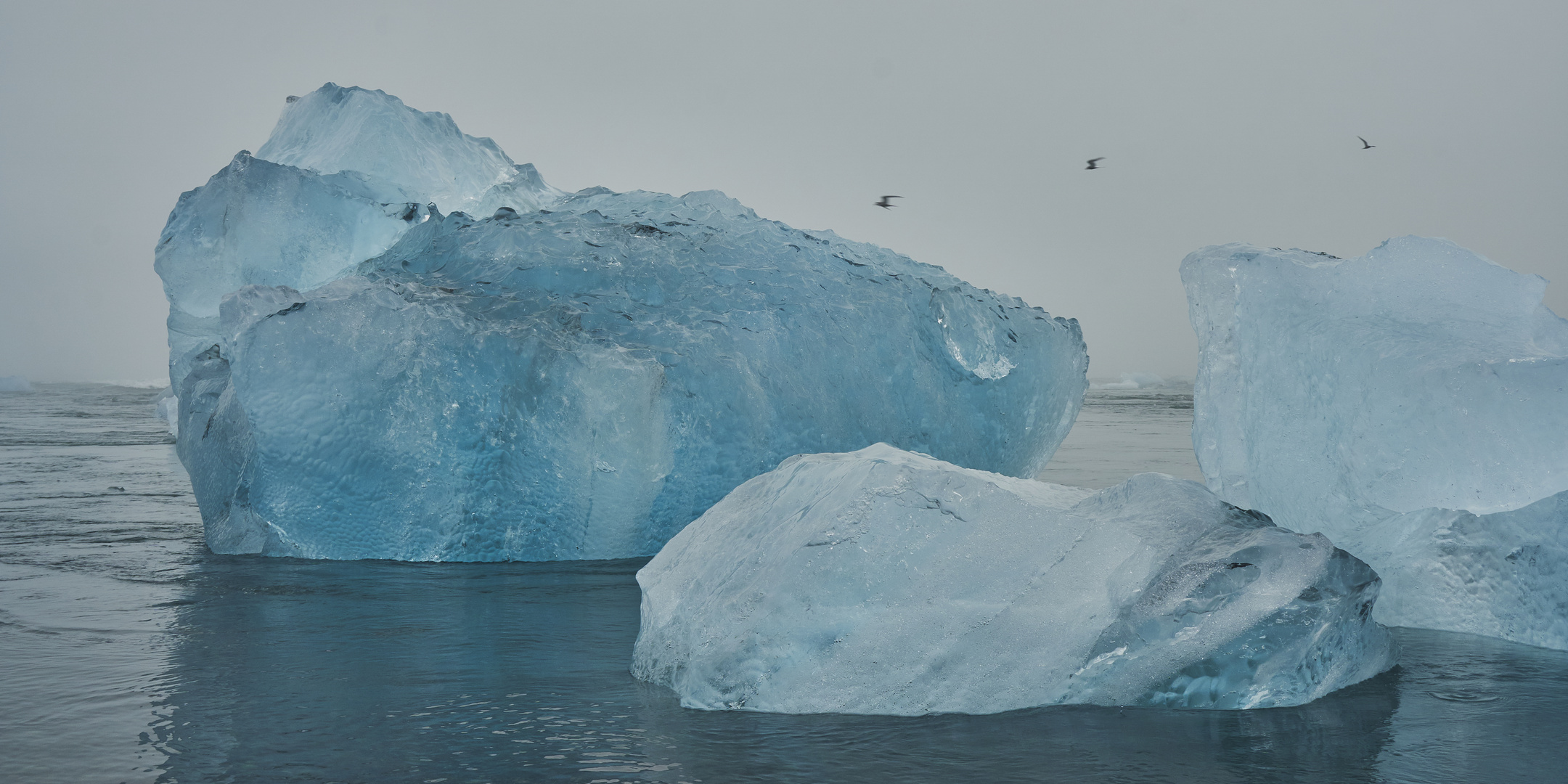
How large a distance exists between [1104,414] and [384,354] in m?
20.6

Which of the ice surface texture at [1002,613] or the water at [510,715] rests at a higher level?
the ice surface texture at [1002,613]

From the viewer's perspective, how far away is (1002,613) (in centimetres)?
362

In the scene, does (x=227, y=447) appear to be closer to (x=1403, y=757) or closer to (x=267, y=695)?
(x=267, y=695)

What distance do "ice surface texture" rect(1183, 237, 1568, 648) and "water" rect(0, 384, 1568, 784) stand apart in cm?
33

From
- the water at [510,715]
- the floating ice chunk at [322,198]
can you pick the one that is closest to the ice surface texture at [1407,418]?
the water at [510,715]

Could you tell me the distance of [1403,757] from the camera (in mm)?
3025

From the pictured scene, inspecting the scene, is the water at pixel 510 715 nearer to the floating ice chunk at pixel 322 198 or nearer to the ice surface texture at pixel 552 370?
the ice surface texture at pixel 552 370

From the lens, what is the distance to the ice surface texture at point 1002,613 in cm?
358

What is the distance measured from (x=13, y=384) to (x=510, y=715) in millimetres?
43574

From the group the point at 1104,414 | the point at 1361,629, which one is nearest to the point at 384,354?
the point at 1361,629

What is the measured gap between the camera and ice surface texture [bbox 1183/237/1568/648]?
436cm

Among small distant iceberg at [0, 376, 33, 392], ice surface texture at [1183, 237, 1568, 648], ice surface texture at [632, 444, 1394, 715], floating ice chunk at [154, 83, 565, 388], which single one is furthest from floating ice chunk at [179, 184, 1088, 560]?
small distant iceberg at [0, 376, 33, 392]

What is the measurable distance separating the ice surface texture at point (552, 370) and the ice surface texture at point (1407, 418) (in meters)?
2.46

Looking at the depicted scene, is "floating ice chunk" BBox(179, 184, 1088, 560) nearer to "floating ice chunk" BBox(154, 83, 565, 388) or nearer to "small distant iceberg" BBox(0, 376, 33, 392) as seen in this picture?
"floating ice chunk" BBox(154, 83, 565, 388)
